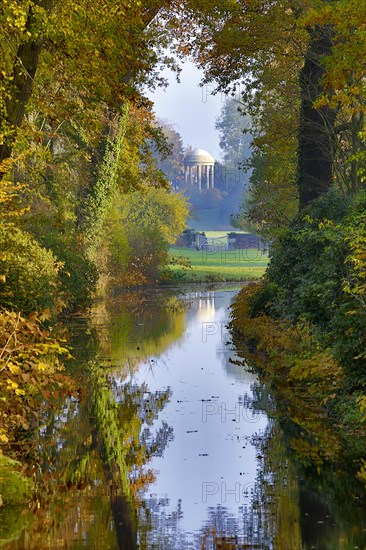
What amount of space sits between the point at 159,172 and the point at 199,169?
120 m

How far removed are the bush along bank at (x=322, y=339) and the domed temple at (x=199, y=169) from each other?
132598mm

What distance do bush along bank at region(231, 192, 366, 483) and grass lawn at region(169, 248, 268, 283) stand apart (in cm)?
2433

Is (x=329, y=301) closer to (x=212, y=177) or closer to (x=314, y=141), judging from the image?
(x=314, y=141)

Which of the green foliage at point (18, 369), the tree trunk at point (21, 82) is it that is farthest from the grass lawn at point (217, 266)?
the green foliage at point (18, 369)

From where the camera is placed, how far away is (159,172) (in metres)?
39.4

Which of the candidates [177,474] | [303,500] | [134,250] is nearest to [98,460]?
[177,474]

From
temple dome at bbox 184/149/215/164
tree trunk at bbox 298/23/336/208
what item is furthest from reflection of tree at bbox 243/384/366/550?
temple dome at bbox 184/149/215/164

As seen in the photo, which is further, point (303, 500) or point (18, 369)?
point (18, 369)

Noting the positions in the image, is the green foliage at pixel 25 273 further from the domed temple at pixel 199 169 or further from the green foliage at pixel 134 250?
the domed temple at pixel 199 169

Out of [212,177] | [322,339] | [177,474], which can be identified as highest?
[212,177]

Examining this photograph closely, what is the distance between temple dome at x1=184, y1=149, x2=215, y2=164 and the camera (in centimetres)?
15712

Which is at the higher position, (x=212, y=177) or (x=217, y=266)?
(x=212, y=177)

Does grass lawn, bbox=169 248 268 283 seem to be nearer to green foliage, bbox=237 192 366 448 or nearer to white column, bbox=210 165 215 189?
green foliage, bbox=237 192 366 448

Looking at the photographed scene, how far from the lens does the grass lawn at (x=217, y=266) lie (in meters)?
66.6
